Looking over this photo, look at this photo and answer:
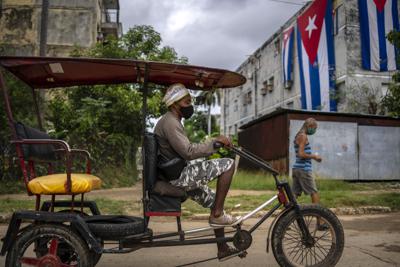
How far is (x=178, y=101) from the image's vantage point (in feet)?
14.2

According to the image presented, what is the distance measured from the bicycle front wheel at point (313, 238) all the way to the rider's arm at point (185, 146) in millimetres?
1028

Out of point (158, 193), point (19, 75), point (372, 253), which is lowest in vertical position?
point (372, 253)

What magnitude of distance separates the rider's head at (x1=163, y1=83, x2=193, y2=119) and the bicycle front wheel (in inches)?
55.8

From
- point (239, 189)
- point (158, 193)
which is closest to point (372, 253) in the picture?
point (158, 193)

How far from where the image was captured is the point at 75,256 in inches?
159

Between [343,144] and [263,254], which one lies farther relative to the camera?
[343,144]

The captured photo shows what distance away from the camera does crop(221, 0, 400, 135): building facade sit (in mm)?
19938

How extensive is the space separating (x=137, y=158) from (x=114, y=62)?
15743 mm

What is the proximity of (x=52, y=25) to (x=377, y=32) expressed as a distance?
56.2 feet

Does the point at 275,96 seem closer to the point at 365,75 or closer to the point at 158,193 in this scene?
the point at 365,75

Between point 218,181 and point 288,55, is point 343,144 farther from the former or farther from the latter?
point 218,181

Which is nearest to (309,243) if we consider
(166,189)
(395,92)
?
(166,189)

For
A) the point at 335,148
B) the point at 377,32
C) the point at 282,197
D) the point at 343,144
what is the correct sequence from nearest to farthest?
the point at 282,197
the point at 335,148
the point at 343,144
the point at 377,32

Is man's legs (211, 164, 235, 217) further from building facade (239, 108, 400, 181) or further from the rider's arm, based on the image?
building facade (239, 108, 400, 181)
